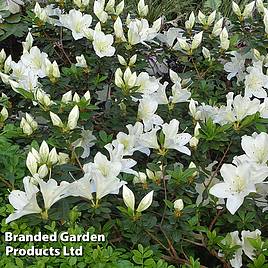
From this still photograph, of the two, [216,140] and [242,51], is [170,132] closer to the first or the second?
[216,140]

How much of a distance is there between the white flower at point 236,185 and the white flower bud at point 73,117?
0.53 meters

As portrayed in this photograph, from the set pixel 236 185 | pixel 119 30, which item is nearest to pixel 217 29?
pixel 119 30

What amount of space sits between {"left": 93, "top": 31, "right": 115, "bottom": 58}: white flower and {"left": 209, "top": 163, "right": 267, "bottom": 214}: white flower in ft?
2.85

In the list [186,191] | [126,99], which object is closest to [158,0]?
[126,99]

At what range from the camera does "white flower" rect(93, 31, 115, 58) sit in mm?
2510

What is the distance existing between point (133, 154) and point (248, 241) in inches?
23.2

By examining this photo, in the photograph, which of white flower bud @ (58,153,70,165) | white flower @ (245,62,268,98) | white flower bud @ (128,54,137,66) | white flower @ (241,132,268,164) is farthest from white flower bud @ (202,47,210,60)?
white flower bud @ (58,153,70,165)

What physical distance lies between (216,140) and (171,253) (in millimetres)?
431

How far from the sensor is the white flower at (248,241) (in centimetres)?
189

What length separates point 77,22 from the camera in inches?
104

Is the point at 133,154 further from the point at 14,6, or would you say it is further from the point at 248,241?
the point at 14,6

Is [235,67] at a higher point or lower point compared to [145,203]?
higher

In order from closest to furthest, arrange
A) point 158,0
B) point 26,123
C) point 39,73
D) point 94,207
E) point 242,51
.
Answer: point 94,207, point 26,123, point 39,73, point 242,51, point 158,0

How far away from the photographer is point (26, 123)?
2197 millimetres
